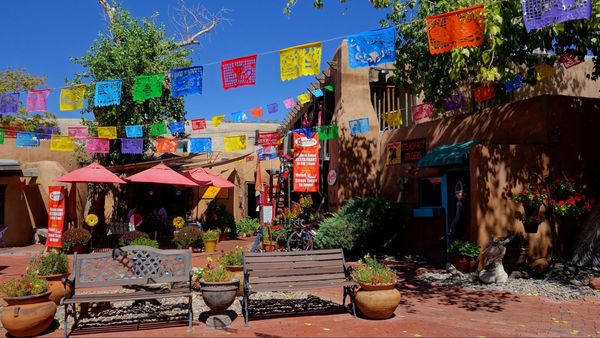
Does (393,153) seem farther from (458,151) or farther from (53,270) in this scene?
(53,270)

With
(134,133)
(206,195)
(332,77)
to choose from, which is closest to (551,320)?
(332,77)

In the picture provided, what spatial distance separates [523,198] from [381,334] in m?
4.78

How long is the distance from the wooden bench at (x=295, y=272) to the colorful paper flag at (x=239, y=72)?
455 cm

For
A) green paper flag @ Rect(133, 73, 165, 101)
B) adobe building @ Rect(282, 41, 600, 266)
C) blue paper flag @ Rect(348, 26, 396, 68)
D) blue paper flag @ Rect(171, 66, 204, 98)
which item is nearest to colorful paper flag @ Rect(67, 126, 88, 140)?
green paper flag @ Rect(133, 73, 165, 101)

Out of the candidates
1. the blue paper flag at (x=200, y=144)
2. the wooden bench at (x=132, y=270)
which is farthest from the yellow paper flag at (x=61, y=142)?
the wooden bench at (x=132, y=270)

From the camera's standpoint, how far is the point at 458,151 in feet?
33.0

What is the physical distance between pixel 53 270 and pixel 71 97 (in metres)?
6.20

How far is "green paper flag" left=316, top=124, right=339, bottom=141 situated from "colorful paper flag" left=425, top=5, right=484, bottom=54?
660 centimetres

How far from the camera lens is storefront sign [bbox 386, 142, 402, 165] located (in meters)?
12.9

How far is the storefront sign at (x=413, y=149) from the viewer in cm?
1222

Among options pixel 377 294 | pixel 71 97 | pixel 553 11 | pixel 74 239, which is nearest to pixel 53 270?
pixel 377 294

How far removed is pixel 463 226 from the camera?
10.3m

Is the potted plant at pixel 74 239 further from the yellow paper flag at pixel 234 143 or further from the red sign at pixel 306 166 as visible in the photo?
the red sign at pixel 306 166

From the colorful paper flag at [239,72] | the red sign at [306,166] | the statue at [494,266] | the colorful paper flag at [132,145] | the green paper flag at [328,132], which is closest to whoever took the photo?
the statue at [494,266]
